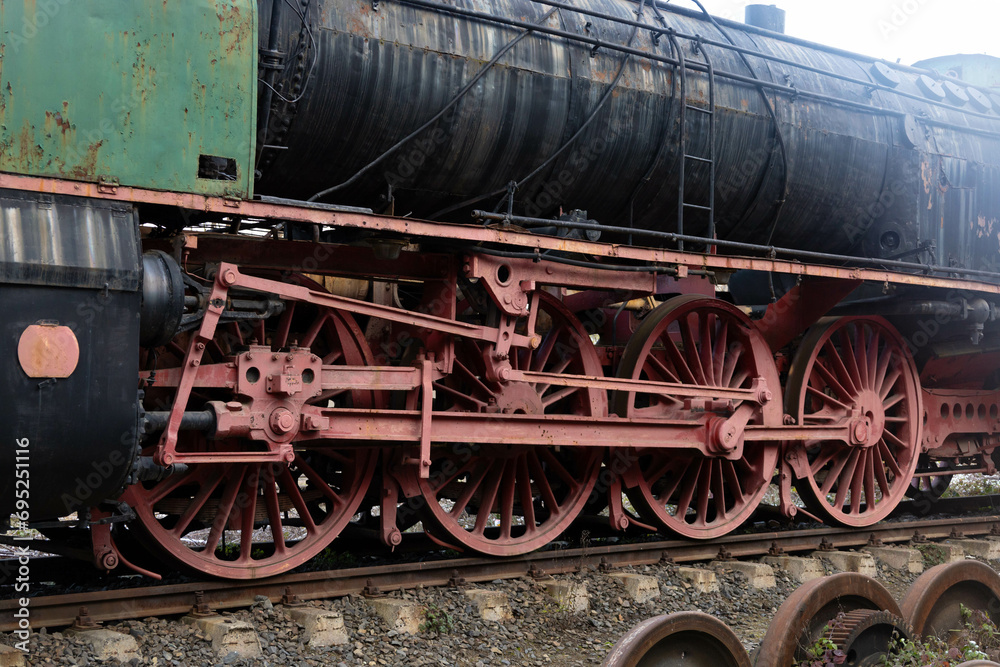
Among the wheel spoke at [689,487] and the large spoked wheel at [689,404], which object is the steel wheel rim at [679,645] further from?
the wheel spoke at [689,487]

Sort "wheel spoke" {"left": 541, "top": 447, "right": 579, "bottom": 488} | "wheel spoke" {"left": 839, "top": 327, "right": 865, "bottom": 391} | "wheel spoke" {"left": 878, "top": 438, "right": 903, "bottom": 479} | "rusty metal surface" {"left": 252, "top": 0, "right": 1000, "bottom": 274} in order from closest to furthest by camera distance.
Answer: "rusty metal surface" {"left": 252, "top": 0, "right": 1000, "bottom": 274}
"wheel spoke" {"left": 541, "top": 447, "right": 579, "bottom": 488}
"wheel spoke" {"left": 839, "top": 327, "right": 865, "bottom": 391}
"wheel spoke" {"left": 878, "top": 438, "right": 903, "bottom": 479}

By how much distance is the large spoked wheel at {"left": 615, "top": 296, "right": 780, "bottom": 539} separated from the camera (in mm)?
7305

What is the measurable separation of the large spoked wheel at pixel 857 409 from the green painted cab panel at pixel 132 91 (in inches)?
208

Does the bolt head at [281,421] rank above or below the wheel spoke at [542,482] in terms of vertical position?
above

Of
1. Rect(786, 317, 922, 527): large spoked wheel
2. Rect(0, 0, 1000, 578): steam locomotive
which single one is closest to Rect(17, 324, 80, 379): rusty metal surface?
Rect(0, 0, 1000, 578): steam locomotive

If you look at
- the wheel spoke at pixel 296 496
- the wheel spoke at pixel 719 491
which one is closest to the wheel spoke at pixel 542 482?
the wheel spoke at pixel 719 491

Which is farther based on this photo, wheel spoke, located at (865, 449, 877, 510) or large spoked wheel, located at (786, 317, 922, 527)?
wheel spoke, located at (865, 449, 877, 510)

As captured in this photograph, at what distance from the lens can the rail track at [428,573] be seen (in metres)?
4.90

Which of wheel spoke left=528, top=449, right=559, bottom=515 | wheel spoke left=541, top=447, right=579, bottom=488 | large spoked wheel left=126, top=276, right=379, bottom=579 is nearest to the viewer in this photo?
large spoked wheel left=126, top=276, right=379, bottom=579

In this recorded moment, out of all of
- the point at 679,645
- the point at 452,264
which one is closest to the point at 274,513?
the point at 452,264

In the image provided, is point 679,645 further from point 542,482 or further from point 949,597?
point 542,482

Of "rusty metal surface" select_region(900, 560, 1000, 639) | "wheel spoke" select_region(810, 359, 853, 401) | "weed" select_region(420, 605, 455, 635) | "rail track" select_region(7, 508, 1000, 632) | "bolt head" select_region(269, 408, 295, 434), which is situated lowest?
"weed" select_region(420, 605, 455, 635)

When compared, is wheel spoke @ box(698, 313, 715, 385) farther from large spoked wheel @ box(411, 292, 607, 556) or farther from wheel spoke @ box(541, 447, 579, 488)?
wheel spoke @ box(541, 447, 579, 488)

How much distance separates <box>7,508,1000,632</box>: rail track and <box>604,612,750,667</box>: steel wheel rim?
210 centimetres
